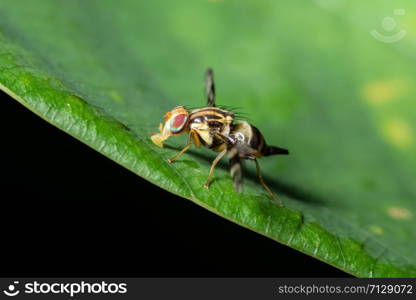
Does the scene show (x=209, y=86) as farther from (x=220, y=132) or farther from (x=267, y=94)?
(x=267, y=94)

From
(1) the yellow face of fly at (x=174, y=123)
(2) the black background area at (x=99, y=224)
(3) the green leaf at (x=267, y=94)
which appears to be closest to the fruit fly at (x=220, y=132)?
(1) the yellow face of fly at (x=174, y=123)

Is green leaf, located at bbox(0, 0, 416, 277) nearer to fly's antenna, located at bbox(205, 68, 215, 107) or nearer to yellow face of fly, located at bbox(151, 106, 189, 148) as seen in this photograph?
yellow face of fly, located at bbox(151, 106, 189, 148)

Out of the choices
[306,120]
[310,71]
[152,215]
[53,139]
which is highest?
[310,71]

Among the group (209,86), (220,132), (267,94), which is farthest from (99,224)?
(267,94)

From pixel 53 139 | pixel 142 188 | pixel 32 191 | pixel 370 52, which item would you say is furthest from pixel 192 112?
pixel 370 52

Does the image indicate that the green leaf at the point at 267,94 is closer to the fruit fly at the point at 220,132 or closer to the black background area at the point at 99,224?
the fruit fly at the point at 220,132

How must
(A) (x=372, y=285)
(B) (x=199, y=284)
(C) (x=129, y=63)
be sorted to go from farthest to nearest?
(C) (x=129, y=63) → (B) (x=199, y=284) → (A) (x=372, y=285)

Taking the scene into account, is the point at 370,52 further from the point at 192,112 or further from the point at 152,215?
the point at 152,215

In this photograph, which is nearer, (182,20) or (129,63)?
(129,63)
